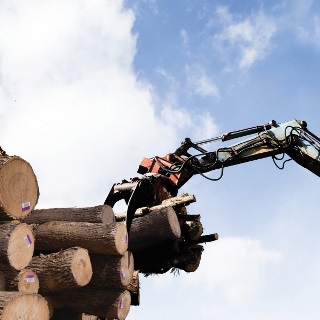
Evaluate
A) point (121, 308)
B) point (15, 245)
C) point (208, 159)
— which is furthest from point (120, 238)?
point (208, 159)

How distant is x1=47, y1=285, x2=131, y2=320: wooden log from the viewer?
7383 millimetres

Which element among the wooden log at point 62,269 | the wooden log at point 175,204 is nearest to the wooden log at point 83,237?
the wooden log at point 62,269

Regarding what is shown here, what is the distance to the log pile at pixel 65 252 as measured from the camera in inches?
243

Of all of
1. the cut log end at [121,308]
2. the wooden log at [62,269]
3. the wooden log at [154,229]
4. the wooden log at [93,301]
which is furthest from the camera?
the wooden log at [154,229]

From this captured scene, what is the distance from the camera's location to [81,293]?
24.6 feet

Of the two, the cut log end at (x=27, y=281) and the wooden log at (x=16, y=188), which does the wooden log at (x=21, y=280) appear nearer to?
the cut log end at (x=27, y=281)

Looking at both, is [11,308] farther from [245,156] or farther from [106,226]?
[245,156]

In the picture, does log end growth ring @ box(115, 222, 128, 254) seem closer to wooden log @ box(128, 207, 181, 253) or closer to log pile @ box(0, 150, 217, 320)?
log pile @ box(0, 150, 217, 320)

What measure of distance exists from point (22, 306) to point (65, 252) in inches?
49.6

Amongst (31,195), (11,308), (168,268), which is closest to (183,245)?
(168,268)

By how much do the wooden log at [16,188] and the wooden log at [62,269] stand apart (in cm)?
74

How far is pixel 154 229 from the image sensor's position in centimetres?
887

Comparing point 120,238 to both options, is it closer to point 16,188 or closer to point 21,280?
point 21,280

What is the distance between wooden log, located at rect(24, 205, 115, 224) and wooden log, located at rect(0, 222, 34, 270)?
Result: 4.21ft
